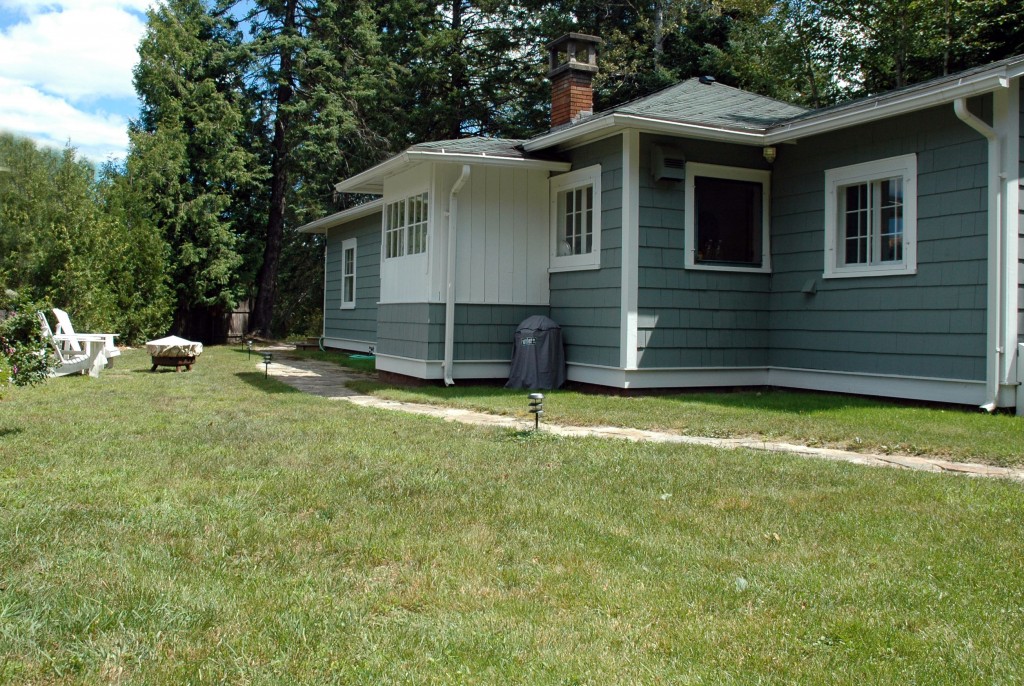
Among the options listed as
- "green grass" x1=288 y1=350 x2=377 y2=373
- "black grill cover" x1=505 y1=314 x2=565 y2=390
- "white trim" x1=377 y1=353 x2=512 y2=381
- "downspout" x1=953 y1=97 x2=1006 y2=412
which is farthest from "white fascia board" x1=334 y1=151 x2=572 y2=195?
"downspout" x1=953 y1=97 x2=1006 y2=412

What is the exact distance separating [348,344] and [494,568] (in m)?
14.9

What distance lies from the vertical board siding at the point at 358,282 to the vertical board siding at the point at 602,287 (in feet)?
19.4

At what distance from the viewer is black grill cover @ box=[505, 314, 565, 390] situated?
9.69 metres

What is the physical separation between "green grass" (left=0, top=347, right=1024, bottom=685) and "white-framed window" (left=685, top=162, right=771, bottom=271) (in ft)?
14.0

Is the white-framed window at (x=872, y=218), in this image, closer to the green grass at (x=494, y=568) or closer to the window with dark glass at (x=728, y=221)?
the window with dark glass at (x=728, y=221)

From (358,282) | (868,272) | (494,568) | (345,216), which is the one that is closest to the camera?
(494,568)

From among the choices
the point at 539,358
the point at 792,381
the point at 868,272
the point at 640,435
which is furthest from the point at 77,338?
the point at 868,272

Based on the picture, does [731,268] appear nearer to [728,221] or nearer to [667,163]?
[728,221]

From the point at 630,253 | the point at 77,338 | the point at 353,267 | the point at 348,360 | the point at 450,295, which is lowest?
the point at 348,360

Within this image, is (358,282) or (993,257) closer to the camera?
(993,257)

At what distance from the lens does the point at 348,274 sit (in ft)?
59.0

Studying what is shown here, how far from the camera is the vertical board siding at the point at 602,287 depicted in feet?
29.4

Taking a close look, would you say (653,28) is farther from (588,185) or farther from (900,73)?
(588,185)

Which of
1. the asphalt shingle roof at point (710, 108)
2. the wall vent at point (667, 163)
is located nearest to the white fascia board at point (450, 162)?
the asphalt shingle roof at point (710, 108)
